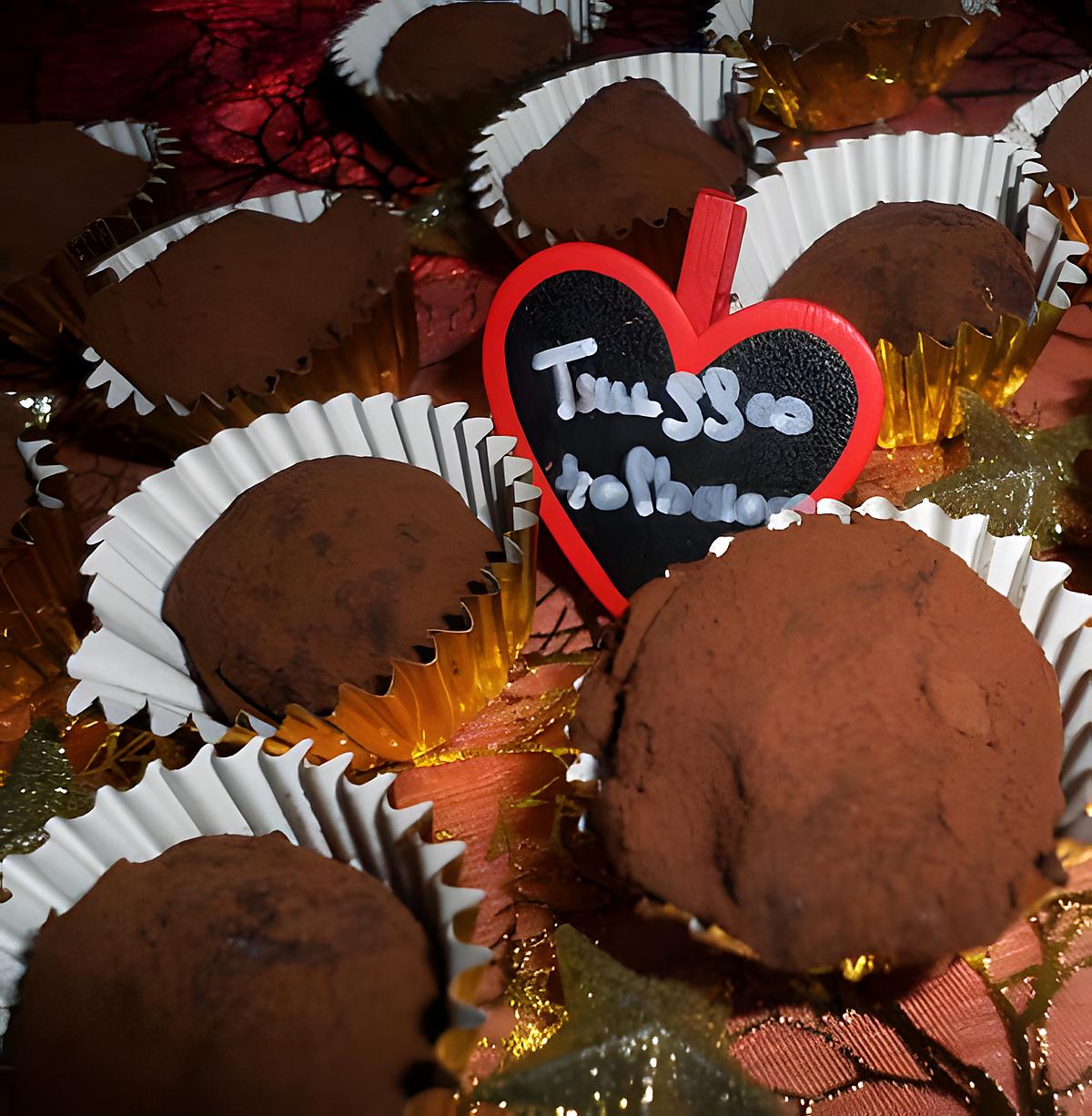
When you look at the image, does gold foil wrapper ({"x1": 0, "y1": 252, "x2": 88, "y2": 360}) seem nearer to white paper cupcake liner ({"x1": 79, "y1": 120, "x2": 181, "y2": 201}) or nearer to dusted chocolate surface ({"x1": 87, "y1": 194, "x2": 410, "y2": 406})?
dusted chocolate surface ({"x1": 87, "y1": 194, "x2": 410, "y2": 406})

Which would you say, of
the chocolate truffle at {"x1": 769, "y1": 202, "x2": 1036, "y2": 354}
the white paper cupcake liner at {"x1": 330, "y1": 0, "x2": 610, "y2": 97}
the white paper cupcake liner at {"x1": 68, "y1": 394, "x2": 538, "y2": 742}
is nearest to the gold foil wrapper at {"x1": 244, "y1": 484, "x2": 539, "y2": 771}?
the white paper cupcake liner at {"x1": 68, "y1": 394, "x2": 538, "y2": 742}

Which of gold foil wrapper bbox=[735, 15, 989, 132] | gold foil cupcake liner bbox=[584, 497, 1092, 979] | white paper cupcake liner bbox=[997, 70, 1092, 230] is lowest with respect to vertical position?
gold foil cupcake liner bbox=[584, 497, 1092, 979]

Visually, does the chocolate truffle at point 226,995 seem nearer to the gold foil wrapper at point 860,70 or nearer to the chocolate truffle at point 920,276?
the chocolate truffle at point 920,276

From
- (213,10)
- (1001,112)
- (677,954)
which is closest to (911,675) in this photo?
(677,954)

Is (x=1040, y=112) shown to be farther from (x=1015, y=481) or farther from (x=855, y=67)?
(x=1015, y=481)

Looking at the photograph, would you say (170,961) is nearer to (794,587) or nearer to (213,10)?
(794,587)

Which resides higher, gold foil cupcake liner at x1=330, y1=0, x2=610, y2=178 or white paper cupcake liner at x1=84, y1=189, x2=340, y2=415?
gold foil cupcake liner at x1=330, y1=0, x2=610, y2=178
